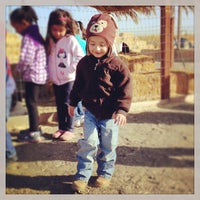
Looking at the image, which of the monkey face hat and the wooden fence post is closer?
the monkey face hat

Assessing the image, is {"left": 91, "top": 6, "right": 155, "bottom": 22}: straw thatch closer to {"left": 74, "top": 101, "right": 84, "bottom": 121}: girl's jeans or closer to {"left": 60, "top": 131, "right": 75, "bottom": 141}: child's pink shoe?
{"left": 74, "top": 101, "right": 84, "bottom": 121}: girl's jeans

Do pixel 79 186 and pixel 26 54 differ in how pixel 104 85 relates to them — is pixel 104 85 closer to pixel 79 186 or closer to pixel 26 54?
pixel 26 54

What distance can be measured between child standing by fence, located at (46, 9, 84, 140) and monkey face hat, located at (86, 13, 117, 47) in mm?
112

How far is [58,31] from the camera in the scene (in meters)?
2.09

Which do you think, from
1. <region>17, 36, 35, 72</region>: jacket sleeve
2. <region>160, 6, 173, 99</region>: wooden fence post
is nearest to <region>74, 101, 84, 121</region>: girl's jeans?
<region>17, 36, 35, 72</region>: jacket sleeve

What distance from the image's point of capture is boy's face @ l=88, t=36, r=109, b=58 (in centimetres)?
202

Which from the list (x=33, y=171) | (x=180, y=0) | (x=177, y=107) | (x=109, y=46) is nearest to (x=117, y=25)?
(x=109, y=46)

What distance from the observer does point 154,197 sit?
7.13ft

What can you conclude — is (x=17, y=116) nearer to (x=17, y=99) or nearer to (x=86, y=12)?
(x=17, y=99)

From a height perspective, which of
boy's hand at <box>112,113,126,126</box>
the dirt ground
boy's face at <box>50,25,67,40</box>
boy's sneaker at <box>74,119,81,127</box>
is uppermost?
boy's face at <box>50,25,67,40</box>

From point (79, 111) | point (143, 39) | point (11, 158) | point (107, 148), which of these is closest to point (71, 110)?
point (79, 111)

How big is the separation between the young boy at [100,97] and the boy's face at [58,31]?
5.3 inches

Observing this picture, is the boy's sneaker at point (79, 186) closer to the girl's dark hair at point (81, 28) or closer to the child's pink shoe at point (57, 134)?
the child's pink shoe at point (57, 134)

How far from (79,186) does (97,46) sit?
0.71 meters
